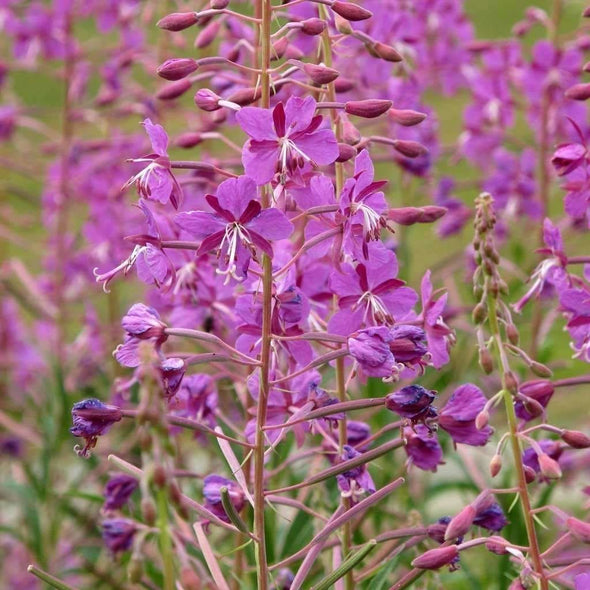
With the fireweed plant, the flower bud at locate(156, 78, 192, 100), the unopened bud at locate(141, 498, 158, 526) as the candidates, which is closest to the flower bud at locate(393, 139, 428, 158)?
the fireweed plant

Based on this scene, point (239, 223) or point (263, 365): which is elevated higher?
point (239, 223)

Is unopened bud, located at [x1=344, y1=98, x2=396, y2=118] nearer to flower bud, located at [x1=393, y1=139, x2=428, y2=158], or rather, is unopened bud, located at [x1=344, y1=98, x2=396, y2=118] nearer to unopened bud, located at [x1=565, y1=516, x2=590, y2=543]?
flower bud, located at [x1=393, y1=139, x2=428, y2=158]

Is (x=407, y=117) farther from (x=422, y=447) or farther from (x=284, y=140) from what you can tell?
(x=422, y=447)

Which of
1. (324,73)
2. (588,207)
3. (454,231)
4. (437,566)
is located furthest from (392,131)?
(437,566)

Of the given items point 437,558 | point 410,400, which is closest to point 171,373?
point 410,400

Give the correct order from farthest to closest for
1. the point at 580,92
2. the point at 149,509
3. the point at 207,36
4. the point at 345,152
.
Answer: the point at 207,36 → the point at 580,92 → the point at 345,152 → the point at 149,509

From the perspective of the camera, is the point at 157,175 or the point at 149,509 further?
the point at 157,175

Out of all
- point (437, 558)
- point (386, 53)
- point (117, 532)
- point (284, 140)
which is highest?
point (386, 53)

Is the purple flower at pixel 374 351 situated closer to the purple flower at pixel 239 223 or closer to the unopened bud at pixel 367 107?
the purple flower at pixel 239 223
